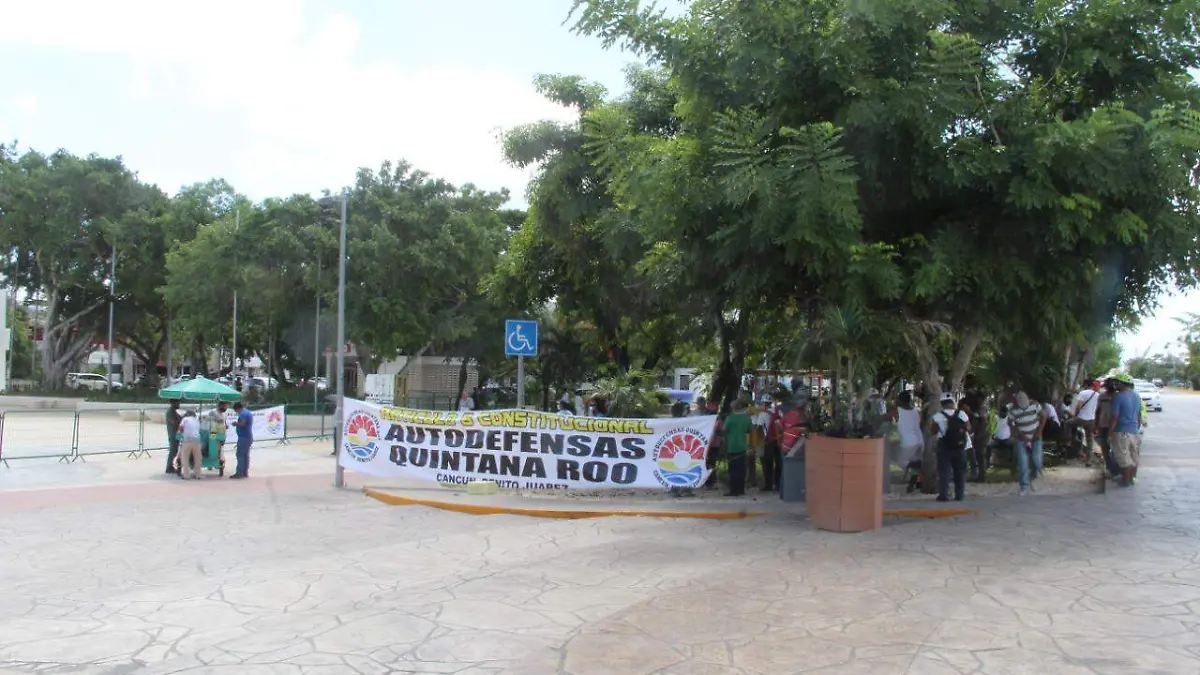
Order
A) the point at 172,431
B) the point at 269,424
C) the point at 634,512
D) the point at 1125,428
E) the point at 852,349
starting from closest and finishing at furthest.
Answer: the point at 852,349
the point at 634,512
the point at 1125,428
the point at 172,431
the point at 269,424

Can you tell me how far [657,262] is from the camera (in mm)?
12375

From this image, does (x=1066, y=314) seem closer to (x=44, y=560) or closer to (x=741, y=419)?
(x=741, y=419)

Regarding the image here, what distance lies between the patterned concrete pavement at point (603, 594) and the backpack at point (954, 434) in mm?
816

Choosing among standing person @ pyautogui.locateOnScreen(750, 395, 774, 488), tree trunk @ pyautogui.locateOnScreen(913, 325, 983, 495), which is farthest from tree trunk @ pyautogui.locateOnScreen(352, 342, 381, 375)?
tree trunk @ pyautogui.locateOnScreen(913, 325, 983, 495)

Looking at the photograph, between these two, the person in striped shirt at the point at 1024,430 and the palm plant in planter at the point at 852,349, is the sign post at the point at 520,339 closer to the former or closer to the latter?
the palm plant in planter at the point at 852,349

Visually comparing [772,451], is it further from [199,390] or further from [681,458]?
[199,390]

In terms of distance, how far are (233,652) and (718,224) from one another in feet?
23.3

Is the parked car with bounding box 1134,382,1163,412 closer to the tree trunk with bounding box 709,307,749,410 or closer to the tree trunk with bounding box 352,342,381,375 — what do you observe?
the tree trunk with bounding box 709,307,749,410

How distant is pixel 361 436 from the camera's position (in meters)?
14.8

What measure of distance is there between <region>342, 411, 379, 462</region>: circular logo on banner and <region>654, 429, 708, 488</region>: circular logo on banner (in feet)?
15.9

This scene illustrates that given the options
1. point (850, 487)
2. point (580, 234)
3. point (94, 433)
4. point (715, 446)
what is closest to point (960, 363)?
point (715, 446)

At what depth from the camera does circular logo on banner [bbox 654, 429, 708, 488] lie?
42.6 ft

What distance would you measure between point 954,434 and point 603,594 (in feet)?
20.6

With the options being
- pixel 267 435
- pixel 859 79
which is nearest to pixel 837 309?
pixel 859 79
